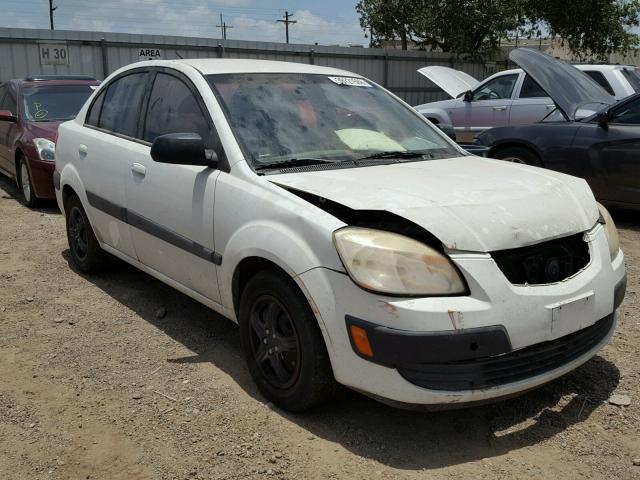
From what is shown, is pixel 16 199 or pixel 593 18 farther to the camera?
pixel 593 18

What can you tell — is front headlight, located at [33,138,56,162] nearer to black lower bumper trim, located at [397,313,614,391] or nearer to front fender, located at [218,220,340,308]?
front fender, located at [218,220,340,308]

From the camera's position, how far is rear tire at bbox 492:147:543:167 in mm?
7543

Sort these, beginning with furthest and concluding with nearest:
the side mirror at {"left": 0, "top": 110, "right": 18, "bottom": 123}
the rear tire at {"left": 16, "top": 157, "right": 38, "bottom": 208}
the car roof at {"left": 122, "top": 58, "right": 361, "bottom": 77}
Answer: the side mirror at {"left": 0, "top": 110, "right": 18, "bottom": 123}, the rear tire at {"left": 16, "top": 157, "right": 38, "bottom": 208}, the car roof at {"left": 122, "top": 58, "right": 361, "bottom": 77}

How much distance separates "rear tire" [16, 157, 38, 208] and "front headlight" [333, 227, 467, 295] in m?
6.30

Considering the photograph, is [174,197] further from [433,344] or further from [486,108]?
[486,108]

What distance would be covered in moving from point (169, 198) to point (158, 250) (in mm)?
380

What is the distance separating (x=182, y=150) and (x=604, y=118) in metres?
5.18

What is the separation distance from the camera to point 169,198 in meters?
3.78

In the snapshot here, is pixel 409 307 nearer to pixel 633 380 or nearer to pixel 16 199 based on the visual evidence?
pixel 633 380

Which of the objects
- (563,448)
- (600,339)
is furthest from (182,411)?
(600,339)

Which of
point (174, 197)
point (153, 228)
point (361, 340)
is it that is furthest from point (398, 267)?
point (153, 228)

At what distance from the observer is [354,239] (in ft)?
8.81

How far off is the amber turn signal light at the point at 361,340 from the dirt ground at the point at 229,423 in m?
0.48

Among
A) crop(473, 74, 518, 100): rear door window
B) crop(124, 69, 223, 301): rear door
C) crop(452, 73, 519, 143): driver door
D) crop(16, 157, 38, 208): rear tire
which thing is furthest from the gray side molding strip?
crop(473, 74, 518, 100): rear door window
